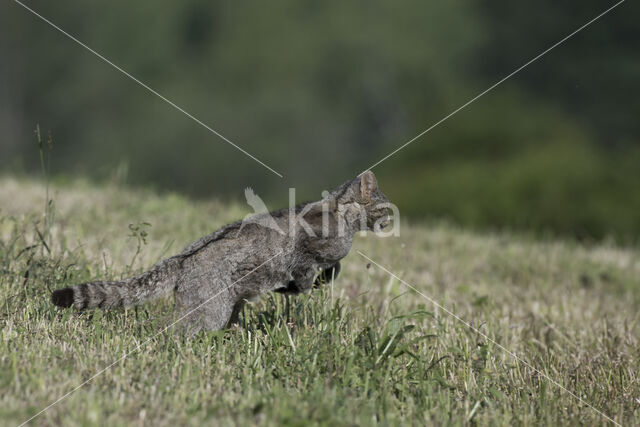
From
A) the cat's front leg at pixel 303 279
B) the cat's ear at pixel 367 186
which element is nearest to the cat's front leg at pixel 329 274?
the cat's front leg at pixel 303 279

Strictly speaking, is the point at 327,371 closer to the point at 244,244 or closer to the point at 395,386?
the point at 395,386

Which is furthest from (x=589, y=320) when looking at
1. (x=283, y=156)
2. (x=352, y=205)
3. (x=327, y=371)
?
(x=283, y=156)

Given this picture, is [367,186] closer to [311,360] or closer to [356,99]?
[311,360]

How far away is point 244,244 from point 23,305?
4.96 feet

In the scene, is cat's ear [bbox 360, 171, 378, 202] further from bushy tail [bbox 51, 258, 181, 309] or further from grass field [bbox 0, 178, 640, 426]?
bushy tail [bbox 51, 258, 181, 309]

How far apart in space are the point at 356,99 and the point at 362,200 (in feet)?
68.1

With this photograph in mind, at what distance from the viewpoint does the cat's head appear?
4.12m

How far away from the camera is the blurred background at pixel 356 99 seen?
58.9 ft

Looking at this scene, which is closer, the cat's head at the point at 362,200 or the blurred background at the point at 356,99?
the cat's head at the point at 362,200

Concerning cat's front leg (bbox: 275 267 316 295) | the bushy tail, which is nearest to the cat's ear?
cat's front leg (bbox: 275 267 316 295)

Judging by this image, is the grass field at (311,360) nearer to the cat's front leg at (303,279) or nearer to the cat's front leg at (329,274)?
the cat's front leg at (329,274)

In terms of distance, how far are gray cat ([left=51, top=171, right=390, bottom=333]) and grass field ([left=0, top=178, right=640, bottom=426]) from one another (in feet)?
0.68

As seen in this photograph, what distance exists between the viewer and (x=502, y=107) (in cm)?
2136

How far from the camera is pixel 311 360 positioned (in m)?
3.58
